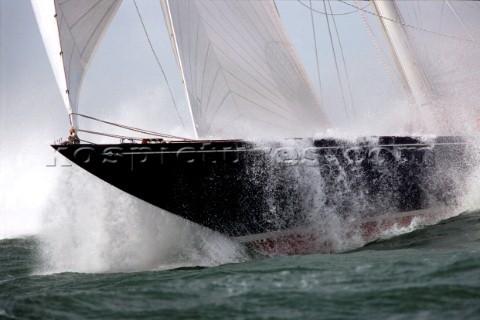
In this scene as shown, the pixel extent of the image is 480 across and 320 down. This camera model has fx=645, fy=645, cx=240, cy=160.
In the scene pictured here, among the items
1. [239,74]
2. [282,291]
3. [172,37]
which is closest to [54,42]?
[172,37]

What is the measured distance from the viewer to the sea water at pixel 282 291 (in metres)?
4.74

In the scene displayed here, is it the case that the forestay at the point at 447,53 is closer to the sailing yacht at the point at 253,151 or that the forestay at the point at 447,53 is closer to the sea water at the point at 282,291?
the sailing yacht at the point at 253,151

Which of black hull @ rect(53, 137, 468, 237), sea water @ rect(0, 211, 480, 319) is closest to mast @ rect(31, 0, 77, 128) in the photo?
black hull @ rect(53, 137, 468, 237)

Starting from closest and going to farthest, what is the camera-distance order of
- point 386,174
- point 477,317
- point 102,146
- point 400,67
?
point 477,317
point 102,146
point 386,174
point 400,67

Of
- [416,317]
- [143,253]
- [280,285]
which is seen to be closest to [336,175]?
[143,253]

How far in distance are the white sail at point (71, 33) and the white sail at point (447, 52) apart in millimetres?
6367

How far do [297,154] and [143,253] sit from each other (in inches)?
103

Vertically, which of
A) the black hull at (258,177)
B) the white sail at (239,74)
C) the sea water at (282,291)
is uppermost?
the white sail at (239,74)

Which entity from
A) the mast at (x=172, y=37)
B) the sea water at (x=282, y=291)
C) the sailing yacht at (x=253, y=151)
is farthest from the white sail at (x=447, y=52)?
the sea water at (x=282, y=291)

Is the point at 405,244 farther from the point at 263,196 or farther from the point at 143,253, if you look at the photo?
the point at 143,253

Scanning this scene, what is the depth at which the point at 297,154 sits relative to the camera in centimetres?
930

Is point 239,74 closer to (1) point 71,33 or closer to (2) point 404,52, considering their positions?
(1) point 71,33

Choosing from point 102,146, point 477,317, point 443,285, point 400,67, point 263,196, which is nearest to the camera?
point 477,317

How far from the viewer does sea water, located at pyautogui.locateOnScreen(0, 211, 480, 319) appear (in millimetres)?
4742
